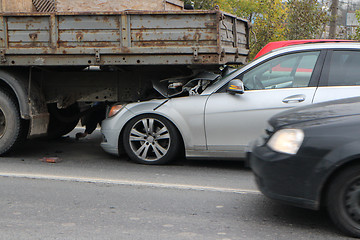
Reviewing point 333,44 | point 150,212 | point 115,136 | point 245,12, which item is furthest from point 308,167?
point 245,12

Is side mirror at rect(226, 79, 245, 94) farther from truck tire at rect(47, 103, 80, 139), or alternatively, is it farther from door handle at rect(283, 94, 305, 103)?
truck tire at rect(47, 103, 80, 139)

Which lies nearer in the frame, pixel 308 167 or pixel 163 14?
pixel 308 167

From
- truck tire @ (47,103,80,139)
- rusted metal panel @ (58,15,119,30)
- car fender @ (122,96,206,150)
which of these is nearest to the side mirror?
car fender @ (122,96,206,150)

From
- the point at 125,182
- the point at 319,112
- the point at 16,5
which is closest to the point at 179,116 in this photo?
the point at 125,182

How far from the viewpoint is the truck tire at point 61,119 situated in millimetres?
8156

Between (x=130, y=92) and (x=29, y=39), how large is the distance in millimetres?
1539

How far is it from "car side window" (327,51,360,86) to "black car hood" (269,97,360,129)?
4.68 ft

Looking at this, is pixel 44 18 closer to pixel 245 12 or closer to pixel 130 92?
pixel 130 92

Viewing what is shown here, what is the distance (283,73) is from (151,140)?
1.88 m

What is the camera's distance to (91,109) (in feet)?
25.7

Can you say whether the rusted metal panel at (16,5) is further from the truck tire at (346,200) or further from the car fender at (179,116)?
the truck tire at (346,200)

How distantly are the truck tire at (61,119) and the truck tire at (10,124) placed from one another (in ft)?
2.83

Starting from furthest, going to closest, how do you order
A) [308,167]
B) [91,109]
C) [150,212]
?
1. [91,109]
2. [150,212]
3. [308,167]

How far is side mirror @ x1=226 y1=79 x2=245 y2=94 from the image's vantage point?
596 cm
